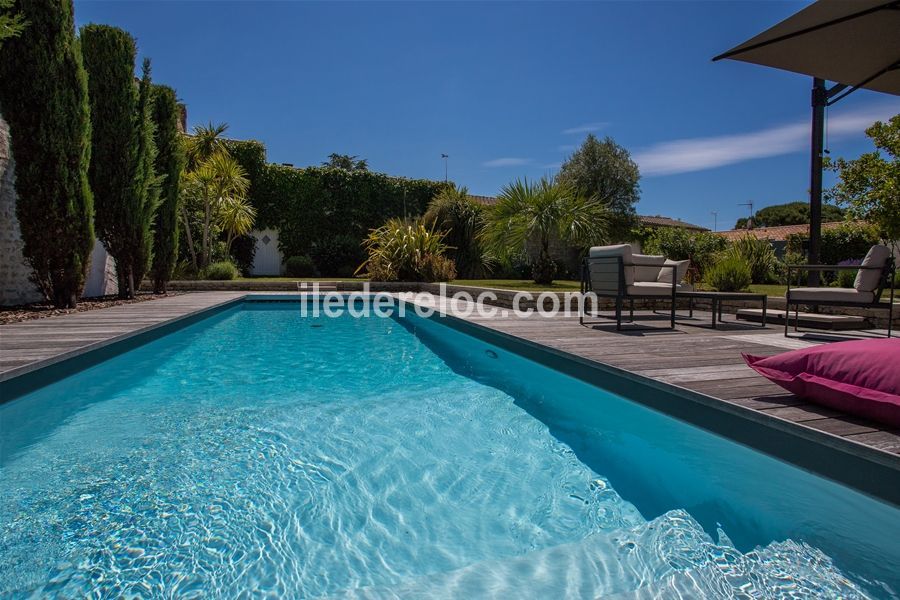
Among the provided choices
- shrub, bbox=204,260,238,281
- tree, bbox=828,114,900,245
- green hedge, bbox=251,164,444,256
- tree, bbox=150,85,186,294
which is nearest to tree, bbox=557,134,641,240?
green hedge, bbox=251,164,444,256

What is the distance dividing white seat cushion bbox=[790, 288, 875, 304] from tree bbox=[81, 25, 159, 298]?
996 cm

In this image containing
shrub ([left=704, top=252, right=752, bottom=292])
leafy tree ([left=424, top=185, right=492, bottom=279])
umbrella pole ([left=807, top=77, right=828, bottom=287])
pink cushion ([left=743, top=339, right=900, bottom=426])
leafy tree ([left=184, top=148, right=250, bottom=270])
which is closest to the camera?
pink cushion ([left=743, top=339, right=900, bottom=426])

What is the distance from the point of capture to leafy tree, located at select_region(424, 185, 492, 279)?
15742mm

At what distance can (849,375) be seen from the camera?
217 cm

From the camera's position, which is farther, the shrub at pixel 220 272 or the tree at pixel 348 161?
the tree at pixel 348 161

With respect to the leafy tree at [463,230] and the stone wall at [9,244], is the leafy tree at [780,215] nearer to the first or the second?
the leafy tree at [463,230]

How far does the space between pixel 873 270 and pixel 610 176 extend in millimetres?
18009

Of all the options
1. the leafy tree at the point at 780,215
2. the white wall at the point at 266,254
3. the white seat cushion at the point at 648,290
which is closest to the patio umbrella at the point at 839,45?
the white seat cushion at the point at 648,290

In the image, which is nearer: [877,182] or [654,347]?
[654,347]

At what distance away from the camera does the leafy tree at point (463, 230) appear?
15.7 metres

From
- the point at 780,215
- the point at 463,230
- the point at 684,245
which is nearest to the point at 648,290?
the point at 684,245

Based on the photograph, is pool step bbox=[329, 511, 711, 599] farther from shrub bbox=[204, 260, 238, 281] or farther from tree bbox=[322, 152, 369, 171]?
tree bbox=[322, 152, 369, 171]

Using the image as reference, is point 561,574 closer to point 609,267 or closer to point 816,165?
point 609,267

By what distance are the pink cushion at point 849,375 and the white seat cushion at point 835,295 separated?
259 centimetres
